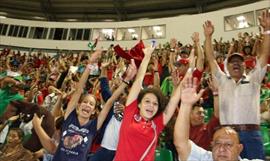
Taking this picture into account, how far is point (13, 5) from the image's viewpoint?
21.4 metres

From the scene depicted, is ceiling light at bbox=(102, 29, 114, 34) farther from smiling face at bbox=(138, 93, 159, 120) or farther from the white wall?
smiling face at bbox=(138, 93, 159, 120)

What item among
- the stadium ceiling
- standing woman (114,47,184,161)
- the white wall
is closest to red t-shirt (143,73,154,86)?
standing woman (114,47,184,161)

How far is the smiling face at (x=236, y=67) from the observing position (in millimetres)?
3418

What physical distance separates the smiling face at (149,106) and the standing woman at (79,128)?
1.51 ft

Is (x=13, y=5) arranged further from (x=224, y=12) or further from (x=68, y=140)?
Result: (x=68, y=140)

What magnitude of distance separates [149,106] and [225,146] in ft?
2.01

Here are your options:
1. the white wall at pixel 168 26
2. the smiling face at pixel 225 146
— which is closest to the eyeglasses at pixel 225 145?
the smiling face at pixel 225 146

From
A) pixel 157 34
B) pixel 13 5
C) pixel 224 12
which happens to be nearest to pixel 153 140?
pixel 224 12

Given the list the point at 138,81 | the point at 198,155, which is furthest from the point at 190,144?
the point at 138,81

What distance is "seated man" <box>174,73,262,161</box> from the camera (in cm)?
248

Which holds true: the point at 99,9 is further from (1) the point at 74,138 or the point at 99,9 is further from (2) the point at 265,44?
(1) the point at 74,138

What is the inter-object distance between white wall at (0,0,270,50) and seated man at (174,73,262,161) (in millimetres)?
11756

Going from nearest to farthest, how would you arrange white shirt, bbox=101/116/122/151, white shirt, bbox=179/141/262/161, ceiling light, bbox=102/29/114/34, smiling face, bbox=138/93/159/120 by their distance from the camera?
1. white shirt, bbox=179/141/262/161
2. smiling face, bbox=138/93/159/120
3. white shirt, bbox=101/116/122/151
4. ceiling light, bbox=102/29/114/34

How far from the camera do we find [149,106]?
8.93 ft
